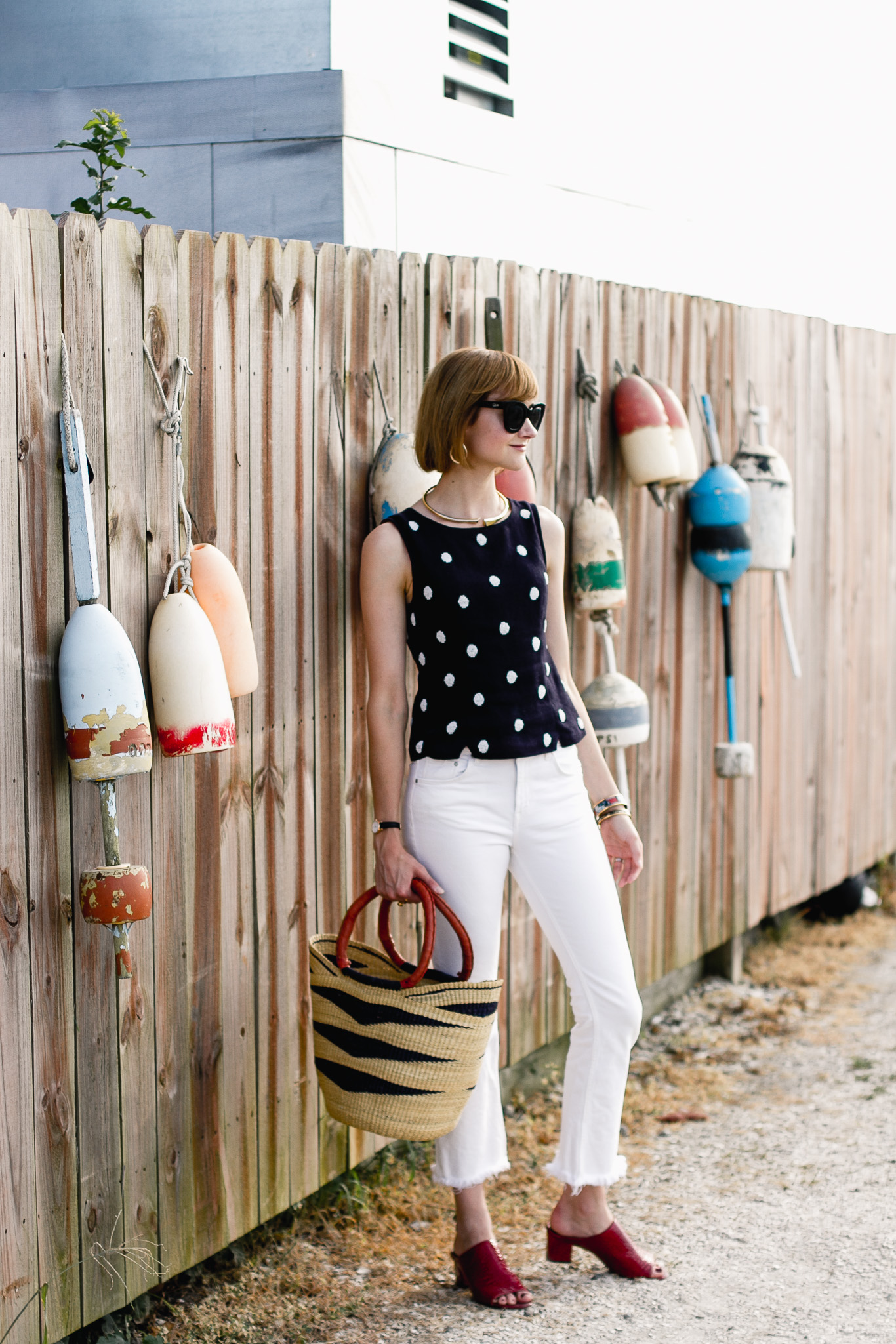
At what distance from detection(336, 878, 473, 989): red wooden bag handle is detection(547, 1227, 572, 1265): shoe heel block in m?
0.72

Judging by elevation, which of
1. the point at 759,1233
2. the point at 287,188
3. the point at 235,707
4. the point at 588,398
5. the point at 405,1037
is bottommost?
the point at 759,1233

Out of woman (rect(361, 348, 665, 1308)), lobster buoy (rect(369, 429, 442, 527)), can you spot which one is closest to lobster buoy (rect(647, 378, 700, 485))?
lobster buoy (rect(369, 429, 442, 527))

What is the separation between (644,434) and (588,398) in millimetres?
191

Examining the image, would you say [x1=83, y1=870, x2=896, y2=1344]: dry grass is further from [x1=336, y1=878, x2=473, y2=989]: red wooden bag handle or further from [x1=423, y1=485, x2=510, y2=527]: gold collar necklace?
[x1=423, y1=485, x2=510, y2=527]: gold collar necklace

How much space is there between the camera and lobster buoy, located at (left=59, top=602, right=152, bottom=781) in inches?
90.5

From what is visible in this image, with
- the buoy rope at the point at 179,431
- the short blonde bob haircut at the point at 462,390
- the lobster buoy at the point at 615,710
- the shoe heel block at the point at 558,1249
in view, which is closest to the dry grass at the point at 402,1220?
the shoe heel block at the point at 558,1249

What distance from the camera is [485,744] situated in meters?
2.63

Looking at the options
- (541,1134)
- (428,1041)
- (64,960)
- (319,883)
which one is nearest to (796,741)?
(541,1134)

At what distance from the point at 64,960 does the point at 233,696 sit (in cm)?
61

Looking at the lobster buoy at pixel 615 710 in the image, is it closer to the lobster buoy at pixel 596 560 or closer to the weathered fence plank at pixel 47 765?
the lobster buoy at pixel 596 560

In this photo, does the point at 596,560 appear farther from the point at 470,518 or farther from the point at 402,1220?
the point at 402,1220

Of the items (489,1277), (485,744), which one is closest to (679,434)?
(485,744)

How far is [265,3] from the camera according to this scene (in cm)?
395

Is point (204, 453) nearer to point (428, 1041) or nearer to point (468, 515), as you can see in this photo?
point (468, 515)
